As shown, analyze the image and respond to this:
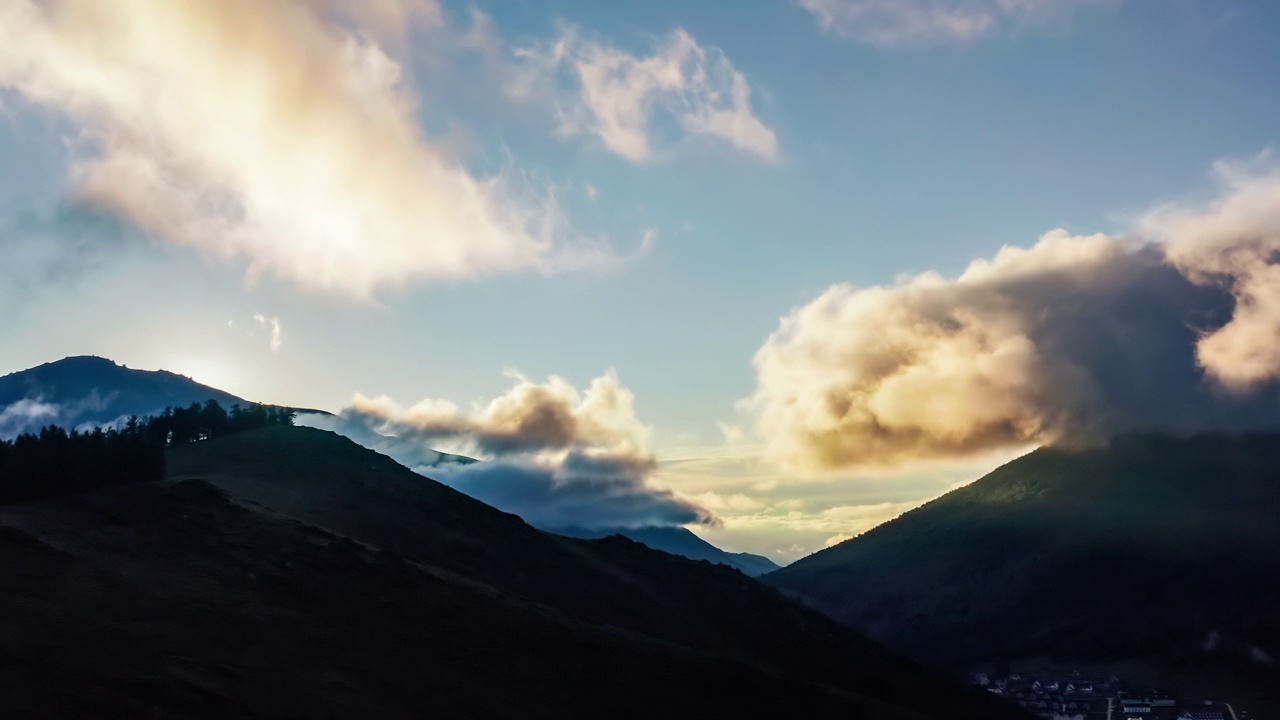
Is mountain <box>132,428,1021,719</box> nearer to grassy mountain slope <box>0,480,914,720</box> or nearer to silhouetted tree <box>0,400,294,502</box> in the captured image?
grassy mountain slope <box>0,480,914,720</box>

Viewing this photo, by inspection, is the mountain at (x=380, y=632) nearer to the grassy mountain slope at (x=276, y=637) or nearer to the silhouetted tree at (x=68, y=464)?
the grassy mountain slope at (x=276, y=637)

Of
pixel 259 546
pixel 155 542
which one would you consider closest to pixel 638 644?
pixel 259 546

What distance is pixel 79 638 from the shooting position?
308ft

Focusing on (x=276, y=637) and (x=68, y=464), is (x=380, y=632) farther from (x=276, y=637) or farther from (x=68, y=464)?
(x=68, y=464)

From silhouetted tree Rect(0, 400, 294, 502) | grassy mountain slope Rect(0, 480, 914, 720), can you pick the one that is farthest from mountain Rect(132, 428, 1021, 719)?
silhouetted tree Rect(0, 400, 294, 502)

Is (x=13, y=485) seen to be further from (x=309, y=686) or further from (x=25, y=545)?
(x=309, y=686)

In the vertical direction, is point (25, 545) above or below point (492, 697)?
above

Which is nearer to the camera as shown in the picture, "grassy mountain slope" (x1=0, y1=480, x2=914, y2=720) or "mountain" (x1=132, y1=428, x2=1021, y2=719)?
"grassy mountain slope" (x1=0, y1=480, x2=914, y2=720)

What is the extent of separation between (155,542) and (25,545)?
778 inches

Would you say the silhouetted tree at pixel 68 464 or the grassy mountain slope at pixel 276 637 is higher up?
the silhouetted tree at pixel 68 464

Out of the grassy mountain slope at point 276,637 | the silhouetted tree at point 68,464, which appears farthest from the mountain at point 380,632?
the silhouetted tree at point 68,464

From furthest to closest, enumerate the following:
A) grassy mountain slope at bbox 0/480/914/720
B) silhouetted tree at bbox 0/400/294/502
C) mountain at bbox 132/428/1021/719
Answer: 1. silhouetted tree at bbox 0/400/294/502
2. mountain at bbox 132/428/1021/719
3. grassy mountain slope at bbox 0/480/914/720

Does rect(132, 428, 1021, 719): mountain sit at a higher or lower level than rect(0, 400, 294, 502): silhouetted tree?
lower

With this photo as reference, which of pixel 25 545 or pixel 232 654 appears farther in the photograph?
pixel 25 545
